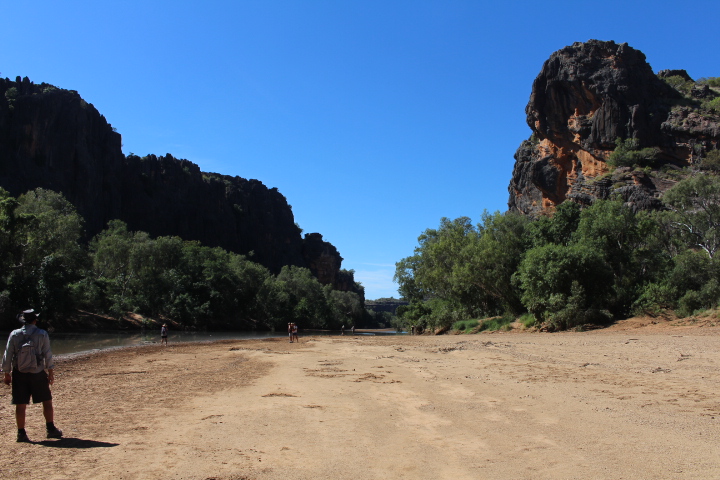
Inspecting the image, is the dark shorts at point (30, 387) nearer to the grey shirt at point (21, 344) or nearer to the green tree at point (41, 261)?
the grey shirt at point (21, 344)

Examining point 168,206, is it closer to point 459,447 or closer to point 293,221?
point 293,221

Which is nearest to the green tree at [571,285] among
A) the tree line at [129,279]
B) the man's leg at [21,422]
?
the man's leg at [21,422]

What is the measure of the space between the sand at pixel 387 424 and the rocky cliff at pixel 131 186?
87.0 metres

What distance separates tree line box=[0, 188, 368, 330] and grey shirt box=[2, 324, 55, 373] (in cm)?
3927

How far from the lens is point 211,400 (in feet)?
30.5

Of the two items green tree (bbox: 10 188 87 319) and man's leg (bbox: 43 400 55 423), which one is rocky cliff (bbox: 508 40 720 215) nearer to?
man's leg (bbox: 43 400 55 423)

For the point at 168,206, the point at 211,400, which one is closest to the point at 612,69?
the point at 211,400

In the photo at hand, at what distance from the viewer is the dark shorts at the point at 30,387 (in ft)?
21.6

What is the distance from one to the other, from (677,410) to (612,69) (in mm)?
70913

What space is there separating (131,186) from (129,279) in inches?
2527

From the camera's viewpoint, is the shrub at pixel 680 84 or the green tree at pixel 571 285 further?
the shrub at pixel 680 84

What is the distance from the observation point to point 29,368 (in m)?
6.72

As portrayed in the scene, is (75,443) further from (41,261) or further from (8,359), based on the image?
(41,261)

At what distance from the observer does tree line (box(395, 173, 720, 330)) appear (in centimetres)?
2773
